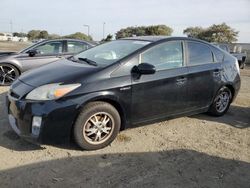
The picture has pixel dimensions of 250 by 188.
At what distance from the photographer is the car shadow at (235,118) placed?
582 centimetres

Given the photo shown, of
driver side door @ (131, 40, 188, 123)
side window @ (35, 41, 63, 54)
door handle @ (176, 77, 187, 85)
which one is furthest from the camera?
side window @ (35, 41, 63, 54)

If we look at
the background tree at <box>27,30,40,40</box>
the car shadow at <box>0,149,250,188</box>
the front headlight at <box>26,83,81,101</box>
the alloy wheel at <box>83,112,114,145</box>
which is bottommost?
the car shadow at <box>0,149,250,188</box>

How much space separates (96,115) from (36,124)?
798 mm

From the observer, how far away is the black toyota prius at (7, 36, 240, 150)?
3941 millimetres

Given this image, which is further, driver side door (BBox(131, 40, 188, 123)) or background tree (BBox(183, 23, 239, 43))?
background tree (BBox(183, 23, 239, 43))

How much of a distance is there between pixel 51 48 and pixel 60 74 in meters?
4.88

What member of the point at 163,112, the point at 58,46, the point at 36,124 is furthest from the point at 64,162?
the point at 58,46

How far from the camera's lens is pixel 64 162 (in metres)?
3.88

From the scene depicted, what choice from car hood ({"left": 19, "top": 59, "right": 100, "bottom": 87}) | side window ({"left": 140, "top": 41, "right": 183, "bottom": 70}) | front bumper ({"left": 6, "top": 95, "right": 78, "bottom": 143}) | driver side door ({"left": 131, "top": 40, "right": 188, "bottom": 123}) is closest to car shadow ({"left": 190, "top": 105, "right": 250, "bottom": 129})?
driver side door ({"left": 131, "top": 40, "right": 188, "bottom": 123})

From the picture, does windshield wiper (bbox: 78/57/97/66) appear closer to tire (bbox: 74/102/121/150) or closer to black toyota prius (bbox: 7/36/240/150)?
black toyota prius (bbox: 7/36/240/150)

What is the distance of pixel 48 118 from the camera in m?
3.84

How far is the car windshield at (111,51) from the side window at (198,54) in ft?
2.89

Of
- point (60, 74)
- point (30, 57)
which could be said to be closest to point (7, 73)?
point (30, 57)

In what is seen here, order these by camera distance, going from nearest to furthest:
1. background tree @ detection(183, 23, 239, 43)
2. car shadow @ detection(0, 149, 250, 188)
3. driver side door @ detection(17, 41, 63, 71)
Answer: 1. car shadow @ detection(0, 149, 250, 188)
2. driver side door @ detection(17, 41, 63, 71)
3. background tree @ detection(183, 23, 239, 43)
